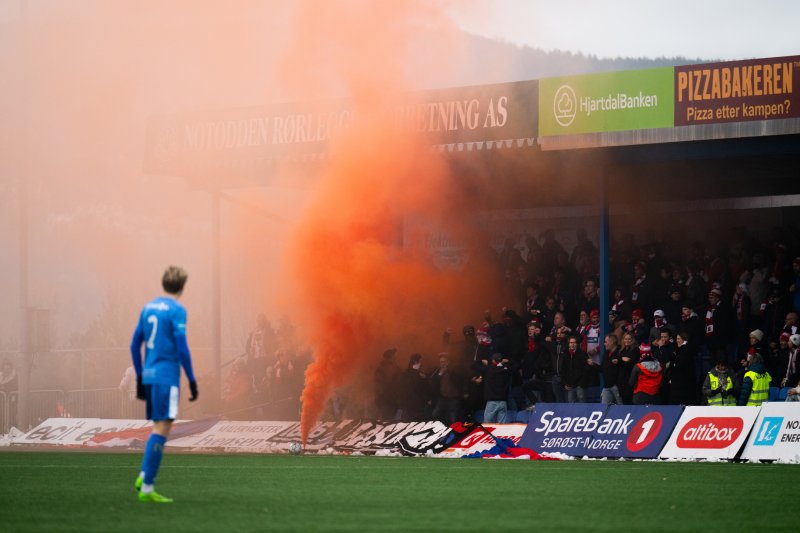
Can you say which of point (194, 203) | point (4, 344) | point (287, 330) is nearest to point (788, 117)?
point (287, 330)

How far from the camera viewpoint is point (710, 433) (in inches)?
698

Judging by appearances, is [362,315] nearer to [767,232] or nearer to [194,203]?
[767,232]

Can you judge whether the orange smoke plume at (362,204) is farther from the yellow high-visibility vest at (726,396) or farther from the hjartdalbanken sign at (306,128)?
the yellow high-visibility vest at (726,396)

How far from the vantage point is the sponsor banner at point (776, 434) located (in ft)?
55.6

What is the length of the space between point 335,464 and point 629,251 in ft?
33.8

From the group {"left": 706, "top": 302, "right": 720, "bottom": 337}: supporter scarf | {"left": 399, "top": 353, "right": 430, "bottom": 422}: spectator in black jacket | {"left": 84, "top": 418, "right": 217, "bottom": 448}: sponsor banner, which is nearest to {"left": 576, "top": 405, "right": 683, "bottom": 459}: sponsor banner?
{"left": 706, "top": 302, "right": 720, "bottom": 337}: supporter scarf

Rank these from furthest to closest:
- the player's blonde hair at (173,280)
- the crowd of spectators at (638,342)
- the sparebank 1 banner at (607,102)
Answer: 1. the sparebank 1 banner at (607,102)
2. the crowd of spectators at (638,342)
3. the player's blonde hair at (173,280)

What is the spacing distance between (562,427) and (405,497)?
28.6ft

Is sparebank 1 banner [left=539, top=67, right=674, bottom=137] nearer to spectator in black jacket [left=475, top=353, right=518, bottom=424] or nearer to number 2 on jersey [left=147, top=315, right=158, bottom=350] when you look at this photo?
spectator in black jacket [left=475, top=353, right=518, bottom=424]

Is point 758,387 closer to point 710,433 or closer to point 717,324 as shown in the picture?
point 710,433

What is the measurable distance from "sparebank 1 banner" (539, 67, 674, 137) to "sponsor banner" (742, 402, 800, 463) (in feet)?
18.7

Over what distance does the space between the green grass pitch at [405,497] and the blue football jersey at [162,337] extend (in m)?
1.06

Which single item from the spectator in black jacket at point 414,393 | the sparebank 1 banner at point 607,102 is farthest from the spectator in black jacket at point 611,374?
the sparebank 1 banner at point 607,102

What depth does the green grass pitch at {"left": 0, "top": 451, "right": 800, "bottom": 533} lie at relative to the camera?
8750 millimetres
